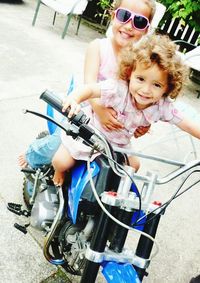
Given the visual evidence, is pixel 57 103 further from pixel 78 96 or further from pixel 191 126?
pixel 191 126

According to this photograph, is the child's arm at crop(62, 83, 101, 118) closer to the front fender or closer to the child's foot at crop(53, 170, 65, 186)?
the child's foot at crop(53, 170, 65, 186)

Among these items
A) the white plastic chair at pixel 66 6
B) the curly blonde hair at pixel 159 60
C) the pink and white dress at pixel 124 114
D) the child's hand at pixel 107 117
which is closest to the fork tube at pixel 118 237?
the pink and white dress at pixel 124 114

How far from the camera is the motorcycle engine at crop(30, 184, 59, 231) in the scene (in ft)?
6.98

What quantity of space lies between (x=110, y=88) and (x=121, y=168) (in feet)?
1.57

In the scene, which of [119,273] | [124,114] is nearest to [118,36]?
[124,114]

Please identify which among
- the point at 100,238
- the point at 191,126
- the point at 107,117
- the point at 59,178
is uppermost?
the point at 191,126

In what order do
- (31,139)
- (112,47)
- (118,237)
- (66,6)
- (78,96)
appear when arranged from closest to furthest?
1. (78,96)
2. (118,237)
3. (112,47)
4. (31,139)
5. (66,6)

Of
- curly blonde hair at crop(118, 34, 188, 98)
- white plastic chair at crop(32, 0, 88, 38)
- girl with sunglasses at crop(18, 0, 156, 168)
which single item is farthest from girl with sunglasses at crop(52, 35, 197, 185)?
white plastic chair at crop(32, 0, 88, 38)

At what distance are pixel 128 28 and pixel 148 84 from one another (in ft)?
2.45

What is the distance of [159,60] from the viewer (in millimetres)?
1646

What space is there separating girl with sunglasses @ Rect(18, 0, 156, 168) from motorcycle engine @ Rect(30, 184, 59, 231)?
240 mm

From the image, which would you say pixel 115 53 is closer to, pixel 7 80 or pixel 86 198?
pixel 86 198

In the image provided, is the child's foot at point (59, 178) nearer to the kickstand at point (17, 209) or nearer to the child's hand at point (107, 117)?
the child's hand at point (107, 117)

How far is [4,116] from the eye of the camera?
12.1ft
